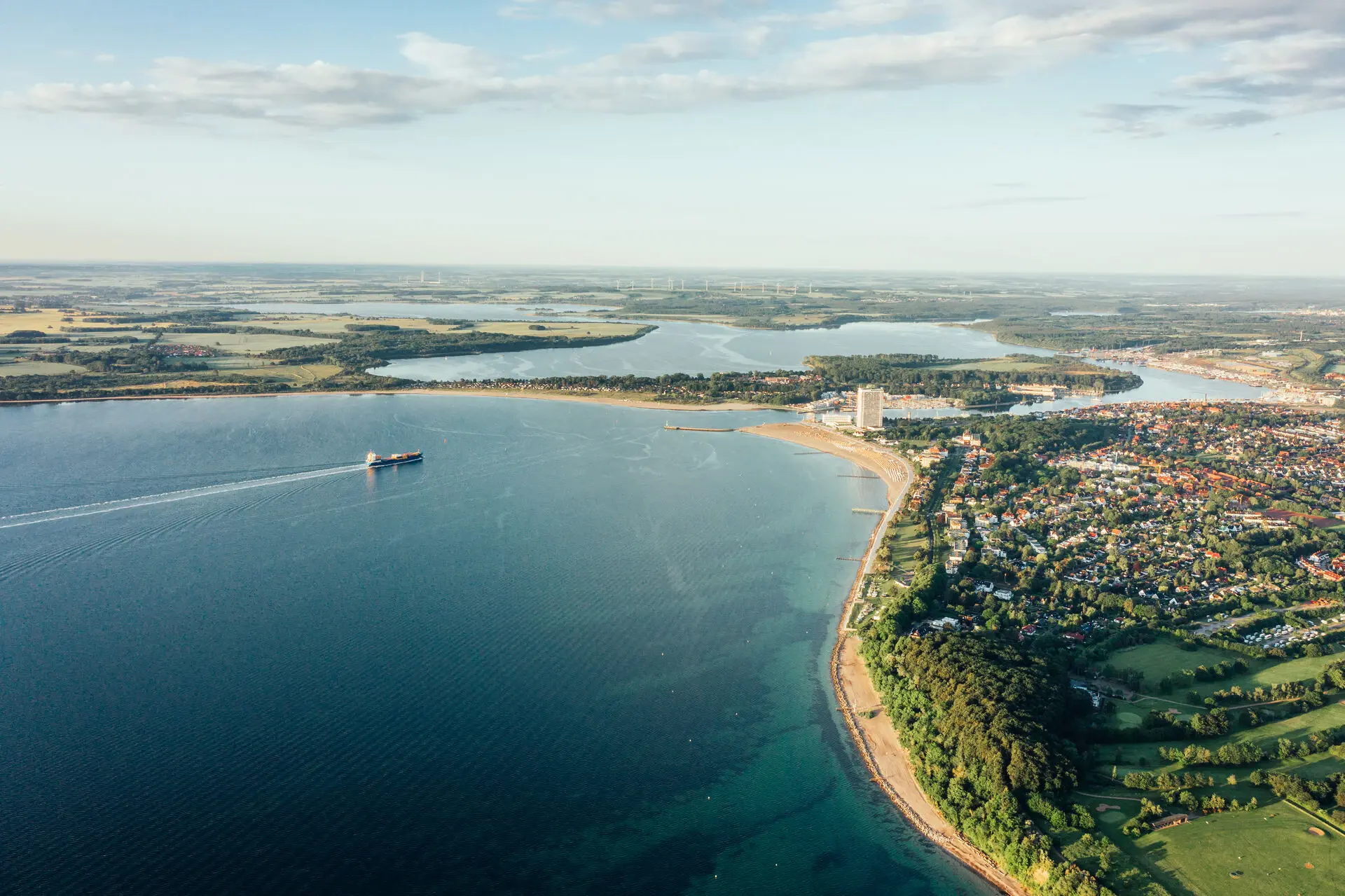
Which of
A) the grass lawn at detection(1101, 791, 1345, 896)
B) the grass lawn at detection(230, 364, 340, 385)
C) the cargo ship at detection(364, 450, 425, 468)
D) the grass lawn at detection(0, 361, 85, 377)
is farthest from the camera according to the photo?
the grass lawn at detection(230, 364, 340, 385)

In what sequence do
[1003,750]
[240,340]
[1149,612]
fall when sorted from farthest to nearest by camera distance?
[240,340]
[1149,612]
[1003,750]

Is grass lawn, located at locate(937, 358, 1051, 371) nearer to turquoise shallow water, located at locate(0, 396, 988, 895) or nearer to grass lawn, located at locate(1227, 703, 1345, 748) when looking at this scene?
turquoise shallow water, located at locate(0, 396, 988, 895)

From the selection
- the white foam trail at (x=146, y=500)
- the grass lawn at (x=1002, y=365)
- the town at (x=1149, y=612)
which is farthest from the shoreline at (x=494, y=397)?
the grass lawn at (x=1002, y=365)

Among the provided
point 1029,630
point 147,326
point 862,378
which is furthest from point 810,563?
point 147,326


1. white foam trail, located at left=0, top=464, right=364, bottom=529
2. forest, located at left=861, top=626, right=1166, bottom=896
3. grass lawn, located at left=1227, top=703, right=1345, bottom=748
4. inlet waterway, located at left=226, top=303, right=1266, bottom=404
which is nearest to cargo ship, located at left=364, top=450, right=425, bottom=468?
white foam trail, located at left=0, top=464, right=364, bottom=529

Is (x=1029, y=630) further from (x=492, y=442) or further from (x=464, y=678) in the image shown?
(x=492, y=442)

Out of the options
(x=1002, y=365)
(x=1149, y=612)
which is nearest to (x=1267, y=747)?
(x=1149, y=612)

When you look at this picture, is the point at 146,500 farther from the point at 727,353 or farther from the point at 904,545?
the point at 727,353
